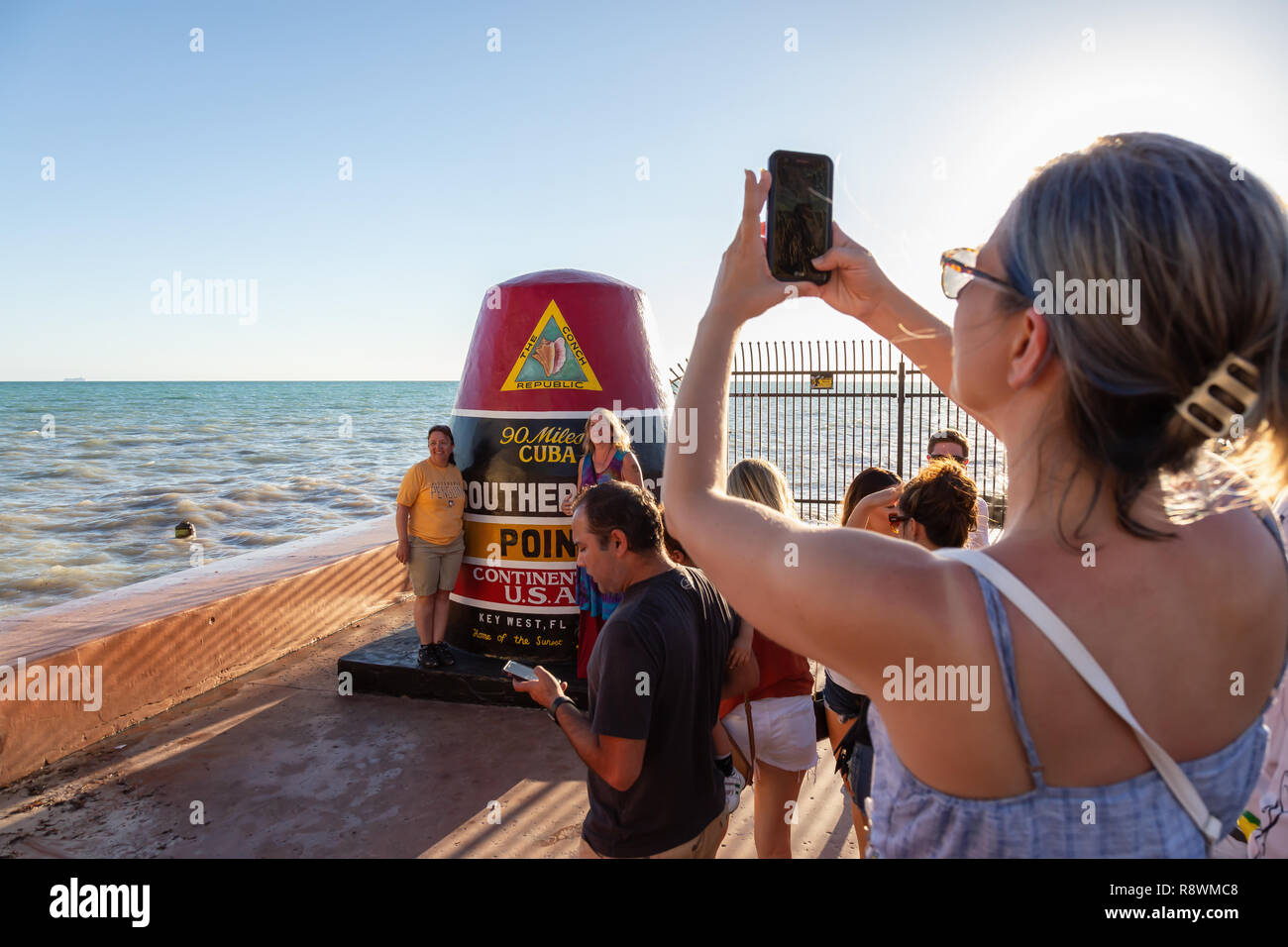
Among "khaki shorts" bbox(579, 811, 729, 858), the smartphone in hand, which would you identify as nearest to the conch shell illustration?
"khaki shorts" bbox(579, 811, 729, 858)

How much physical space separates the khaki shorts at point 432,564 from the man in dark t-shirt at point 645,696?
363cm

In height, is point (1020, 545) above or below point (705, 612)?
above

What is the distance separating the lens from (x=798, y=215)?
1.42m

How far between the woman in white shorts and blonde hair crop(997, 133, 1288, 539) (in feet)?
8.76

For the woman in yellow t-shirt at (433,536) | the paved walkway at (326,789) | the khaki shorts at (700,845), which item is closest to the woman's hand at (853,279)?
the khaki shorts at (700,845)

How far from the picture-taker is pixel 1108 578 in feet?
2.95

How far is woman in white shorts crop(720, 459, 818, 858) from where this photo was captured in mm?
3621

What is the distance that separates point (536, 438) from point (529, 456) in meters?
0.15

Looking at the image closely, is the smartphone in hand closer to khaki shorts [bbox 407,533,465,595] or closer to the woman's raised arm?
the woman's raised arm

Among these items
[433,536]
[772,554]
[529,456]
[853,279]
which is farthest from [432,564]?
[772,554]

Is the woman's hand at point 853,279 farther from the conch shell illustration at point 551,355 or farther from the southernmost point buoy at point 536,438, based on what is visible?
the conch shell illustration at point 551,355
